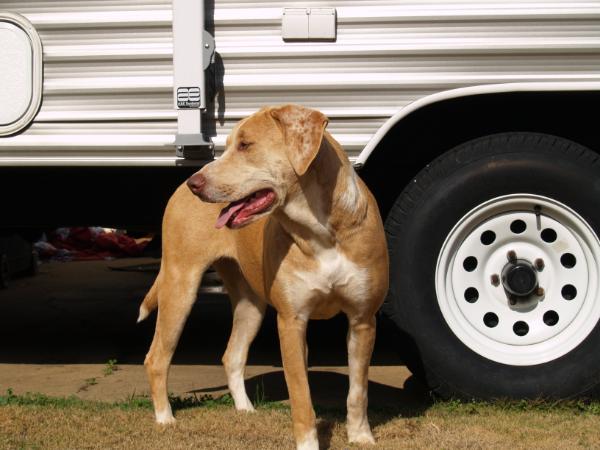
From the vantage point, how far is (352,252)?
3715mm

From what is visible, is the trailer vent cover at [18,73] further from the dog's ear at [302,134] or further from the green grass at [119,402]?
the dog's ear at [302,134]

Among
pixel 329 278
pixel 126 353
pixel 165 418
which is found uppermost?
pixel 329 278

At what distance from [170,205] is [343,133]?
0.87 meters

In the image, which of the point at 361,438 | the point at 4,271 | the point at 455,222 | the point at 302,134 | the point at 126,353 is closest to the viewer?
the point at 302,134

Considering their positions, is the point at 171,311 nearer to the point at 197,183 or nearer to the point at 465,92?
the point at 197,183

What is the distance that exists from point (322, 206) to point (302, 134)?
1.05 feet

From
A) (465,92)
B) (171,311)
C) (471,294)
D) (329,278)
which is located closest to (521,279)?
(471,294)

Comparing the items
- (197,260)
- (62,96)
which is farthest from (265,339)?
(62,96)

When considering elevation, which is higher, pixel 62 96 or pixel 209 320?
pixel 62 96

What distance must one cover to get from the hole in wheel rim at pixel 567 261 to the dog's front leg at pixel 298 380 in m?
1.32

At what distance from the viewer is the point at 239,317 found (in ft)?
15.4

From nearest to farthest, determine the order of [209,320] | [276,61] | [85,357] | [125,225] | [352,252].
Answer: [352,252], [276,61], [125,225], [85,357], [209,320]

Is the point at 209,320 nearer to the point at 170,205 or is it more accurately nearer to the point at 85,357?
the point at 85,357

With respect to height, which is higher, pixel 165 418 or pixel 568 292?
pixel 568 292
